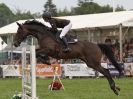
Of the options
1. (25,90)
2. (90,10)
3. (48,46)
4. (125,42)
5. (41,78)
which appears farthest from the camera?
(90,10)

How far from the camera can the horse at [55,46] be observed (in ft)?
49.9

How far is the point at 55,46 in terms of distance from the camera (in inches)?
603

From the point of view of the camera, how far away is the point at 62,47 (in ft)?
50.3

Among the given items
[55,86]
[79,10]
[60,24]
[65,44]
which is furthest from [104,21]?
[79,10]

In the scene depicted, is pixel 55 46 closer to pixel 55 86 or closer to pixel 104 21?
pixel 55 86

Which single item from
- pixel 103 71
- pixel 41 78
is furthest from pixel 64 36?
pixel 41 78

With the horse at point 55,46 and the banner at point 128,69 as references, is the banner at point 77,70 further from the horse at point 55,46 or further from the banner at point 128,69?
the horse at point 55,46

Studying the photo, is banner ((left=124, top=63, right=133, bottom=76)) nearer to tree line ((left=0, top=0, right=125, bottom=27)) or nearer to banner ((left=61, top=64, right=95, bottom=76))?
banner ((left=61, top=64, right=95, bottom=76))

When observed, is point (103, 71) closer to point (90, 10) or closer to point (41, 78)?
point (41, 78)

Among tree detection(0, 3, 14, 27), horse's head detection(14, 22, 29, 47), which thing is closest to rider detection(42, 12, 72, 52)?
horse's head detection(14, 22, 29, 47)

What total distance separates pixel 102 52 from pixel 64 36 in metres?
1.73

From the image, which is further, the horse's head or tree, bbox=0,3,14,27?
tree, bbox=0,3,14,27

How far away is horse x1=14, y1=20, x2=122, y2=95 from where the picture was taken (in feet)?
49.9

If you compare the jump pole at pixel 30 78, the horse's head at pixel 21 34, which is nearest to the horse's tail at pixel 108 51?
the horse's head at pixel 21 34
